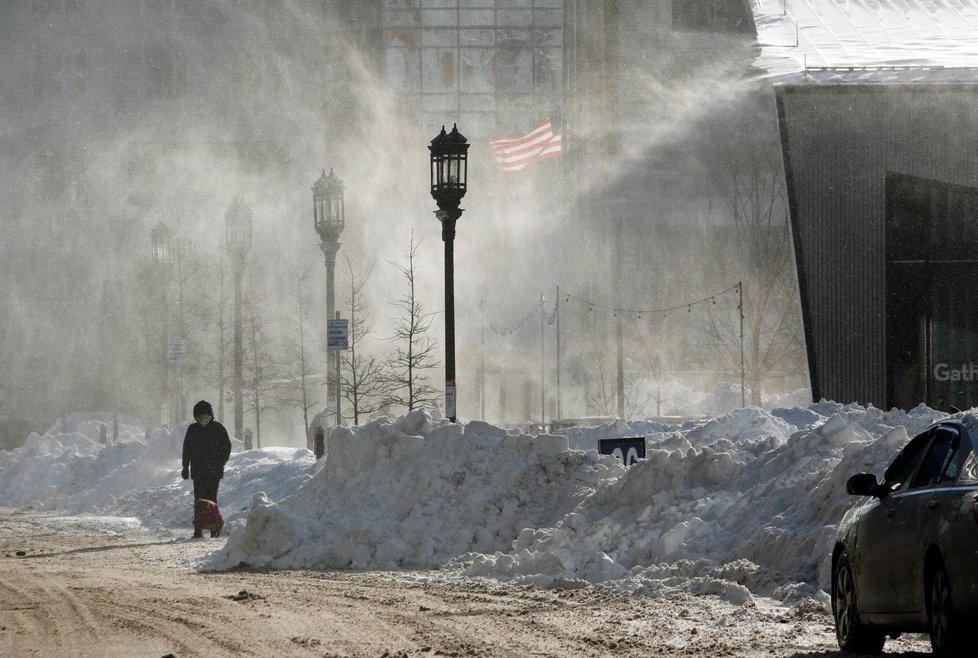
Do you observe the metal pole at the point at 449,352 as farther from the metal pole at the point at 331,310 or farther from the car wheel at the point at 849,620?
the car wheel at the point at 849,620

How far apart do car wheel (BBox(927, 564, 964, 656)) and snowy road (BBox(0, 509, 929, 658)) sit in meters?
1.30

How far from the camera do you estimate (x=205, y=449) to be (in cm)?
2025

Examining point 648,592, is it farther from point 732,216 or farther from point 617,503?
point 732,216

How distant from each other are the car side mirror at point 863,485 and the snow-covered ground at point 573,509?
3.08 meters

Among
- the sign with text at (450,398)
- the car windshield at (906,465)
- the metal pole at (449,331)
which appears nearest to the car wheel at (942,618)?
the car windshield at (906,465)

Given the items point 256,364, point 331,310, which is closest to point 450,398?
point 331,310

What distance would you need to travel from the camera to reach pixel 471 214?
7869cm

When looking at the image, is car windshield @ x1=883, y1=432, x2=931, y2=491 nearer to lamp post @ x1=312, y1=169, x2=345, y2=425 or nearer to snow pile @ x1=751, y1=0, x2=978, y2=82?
lamp post @ x1=312, y1=169, x2=345, y2=425

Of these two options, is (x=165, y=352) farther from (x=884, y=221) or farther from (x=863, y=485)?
(x=863, y=485)

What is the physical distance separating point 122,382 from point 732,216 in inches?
1013

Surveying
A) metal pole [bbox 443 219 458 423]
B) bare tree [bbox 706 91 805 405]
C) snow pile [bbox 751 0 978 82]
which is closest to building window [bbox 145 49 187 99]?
bare tree [bbox 706 91 805 405]

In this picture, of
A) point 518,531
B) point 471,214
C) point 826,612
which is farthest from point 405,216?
point 826,612

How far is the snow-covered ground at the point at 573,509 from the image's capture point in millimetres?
12906

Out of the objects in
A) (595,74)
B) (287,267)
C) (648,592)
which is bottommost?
(648,592)
